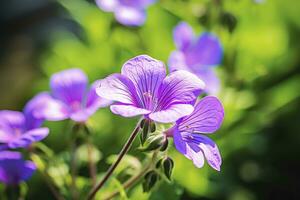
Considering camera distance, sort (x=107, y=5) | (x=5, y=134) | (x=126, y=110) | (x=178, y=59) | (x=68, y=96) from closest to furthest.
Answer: (x=126, y=110) < (x=5, y=134) < (x=68, y=96) < (x=178, y=59) < (x=107, y=5)

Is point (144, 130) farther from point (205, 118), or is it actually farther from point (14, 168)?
point (14, 168)

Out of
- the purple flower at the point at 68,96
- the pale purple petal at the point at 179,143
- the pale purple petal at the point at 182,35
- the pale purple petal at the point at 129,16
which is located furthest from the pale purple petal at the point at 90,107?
the pale purple petal at the point at 129,16

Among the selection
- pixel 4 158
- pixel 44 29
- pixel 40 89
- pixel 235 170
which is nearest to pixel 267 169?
pixel 235 170

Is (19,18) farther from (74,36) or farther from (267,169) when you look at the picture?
(267,169)

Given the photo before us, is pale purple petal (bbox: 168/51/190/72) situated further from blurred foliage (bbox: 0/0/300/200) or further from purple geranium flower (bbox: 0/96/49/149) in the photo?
purple geranium flower (bbox: 0/96/49/149)

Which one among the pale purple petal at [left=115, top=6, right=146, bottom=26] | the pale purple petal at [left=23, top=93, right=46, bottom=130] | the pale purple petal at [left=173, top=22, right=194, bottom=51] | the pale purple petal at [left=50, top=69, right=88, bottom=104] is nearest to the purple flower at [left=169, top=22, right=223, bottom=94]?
the pale purple petal at [left=173, top=22, right=194, bottom=51]

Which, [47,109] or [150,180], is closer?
[150,180]

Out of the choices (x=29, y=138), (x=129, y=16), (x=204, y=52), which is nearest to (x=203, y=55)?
(x=204, y=52)
